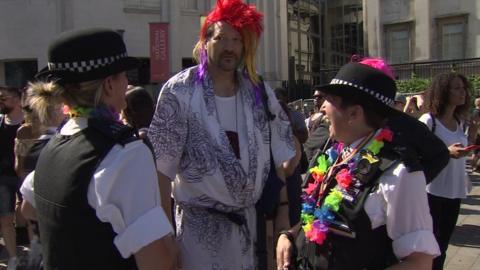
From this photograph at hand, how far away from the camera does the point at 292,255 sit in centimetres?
237

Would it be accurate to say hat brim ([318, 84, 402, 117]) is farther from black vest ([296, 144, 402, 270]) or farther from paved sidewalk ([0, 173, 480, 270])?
paved sidewalk ([0, 173, 480, 270])

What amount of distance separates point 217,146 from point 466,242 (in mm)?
4971

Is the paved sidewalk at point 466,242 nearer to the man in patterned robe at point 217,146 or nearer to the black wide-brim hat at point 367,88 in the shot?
the man in patterned robe at point 217,146

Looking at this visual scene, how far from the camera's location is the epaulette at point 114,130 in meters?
1.77

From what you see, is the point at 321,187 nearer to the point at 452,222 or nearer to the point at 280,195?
the point at 280,195

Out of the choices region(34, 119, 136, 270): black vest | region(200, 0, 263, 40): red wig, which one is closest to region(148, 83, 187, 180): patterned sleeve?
region(200, 0, 263, 40): red wig

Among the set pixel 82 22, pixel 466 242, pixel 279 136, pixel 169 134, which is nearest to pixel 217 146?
pixel 169 134

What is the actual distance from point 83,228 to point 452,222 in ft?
11.5

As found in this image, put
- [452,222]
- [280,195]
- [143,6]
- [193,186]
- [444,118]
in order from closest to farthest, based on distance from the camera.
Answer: [193,186], [280,195], [452,222], [444,118], [143,6]

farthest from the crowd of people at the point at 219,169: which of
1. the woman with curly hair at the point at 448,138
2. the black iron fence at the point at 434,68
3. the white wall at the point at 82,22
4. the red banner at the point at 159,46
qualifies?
the white wall at the point at 82,22

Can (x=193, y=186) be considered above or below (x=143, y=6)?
below

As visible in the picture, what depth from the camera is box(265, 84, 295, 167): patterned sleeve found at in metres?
2.86

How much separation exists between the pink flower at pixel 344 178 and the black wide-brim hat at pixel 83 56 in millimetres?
976

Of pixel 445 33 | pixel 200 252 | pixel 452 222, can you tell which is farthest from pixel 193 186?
pixel 445 33
